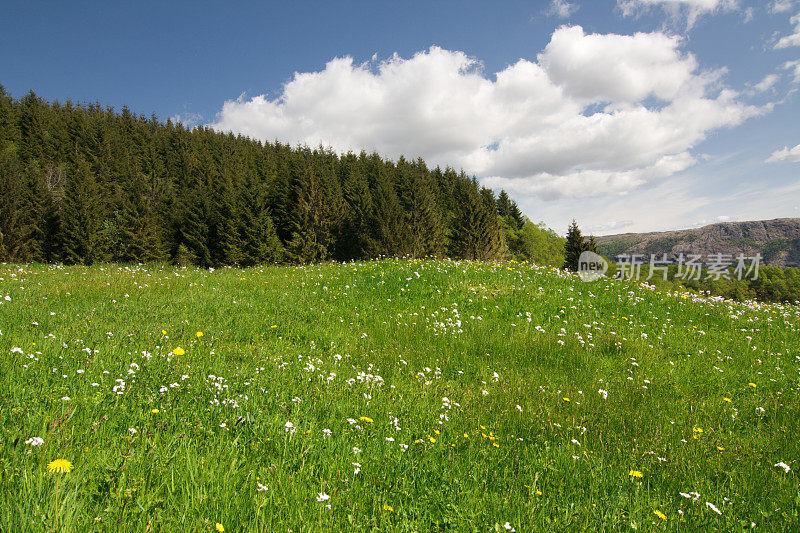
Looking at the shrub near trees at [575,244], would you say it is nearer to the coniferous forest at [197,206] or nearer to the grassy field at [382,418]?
the coniferous forest at [197,206]

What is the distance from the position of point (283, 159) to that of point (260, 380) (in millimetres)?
74358

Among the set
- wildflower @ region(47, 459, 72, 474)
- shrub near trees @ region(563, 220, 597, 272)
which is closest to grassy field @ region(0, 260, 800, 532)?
wildflower @ region(47, 459, 72, 474)

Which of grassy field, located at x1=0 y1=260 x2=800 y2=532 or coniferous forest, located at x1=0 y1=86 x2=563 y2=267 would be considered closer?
grassy field, located at x1=0 y1=260 x2=800 y2=532

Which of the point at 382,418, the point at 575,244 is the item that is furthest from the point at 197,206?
the point at 575,244

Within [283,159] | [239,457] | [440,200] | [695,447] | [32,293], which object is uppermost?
[283,159]

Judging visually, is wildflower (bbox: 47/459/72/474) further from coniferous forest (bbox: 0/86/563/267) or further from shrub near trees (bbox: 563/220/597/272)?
shrub near trees (bbox: 563/220/597/272)

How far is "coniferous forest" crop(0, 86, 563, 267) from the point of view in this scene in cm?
2920

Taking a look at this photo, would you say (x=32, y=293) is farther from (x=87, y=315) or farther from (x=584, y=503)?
(x=584, y=503)

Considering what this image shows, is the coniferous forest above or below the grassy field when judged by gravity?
above

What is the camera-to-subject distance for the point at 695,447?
12.6ft

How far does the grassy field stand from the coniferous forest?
2778 cm

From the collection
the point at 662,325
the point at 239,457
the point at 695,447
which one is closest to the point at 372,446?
the point at 239,457

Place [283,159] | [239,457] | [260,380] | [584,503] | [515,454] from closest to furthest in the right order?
[239,457] < [584,503] < [515,454] < [260,380] < [283,159]

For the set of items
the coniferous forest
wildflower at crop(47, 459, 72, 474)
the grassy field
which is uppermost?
→ the coniferous forest
